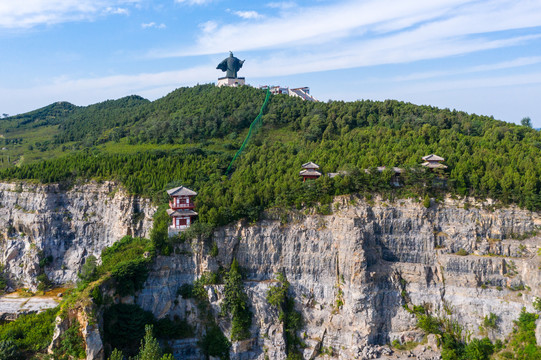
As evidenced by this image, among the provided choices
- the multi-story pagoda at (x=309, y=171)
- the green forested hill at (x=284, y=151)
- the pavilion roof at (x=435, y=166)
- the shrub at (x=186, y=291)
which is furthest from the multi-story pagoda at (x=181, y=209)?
the pavilion roof at (x=435, y=166)

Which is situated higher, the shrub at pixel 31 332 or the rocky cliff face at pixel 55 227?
the rocky cliff face at pixel 55 227

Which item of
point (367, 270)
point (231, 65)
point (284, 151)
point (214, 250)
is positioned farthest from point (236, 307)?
point (231, 65)

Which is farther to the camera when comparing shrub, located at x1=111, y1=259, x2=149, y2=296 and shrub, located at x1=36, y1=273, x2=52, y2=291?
shrub, located at x1=36, y1=273, x2=52, y2=291

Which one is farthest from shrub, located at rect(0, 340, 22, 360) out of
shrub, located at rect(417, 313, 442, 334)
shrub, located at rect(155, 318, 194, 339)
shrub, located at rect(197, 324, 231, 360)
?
shrub, located at rect(417, 313, 442, 334)

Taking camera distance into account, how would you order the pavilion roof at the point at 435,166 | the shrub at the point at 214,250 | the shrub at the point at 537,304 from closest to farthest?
the shrub at the point at 537,304 < the shrub at the point at 214,250 < the pavilion roof at the point at 435,166

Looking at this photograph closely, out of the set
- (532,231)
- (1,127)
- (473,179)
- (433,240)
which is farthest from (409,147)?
(1,127)

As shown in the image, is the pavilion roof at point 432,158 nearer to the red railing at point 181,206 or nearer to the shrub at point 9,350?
the red railing at point 181,206

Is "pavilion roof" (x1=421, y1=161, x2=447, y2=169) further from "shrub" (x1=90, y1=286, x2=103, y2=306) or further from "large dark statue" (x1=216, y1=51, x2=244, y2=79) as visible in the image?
"large dark statue" (x1=216, y1=51, x2=244, y2=79)
